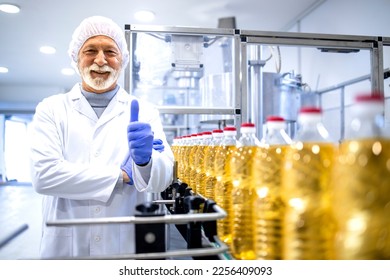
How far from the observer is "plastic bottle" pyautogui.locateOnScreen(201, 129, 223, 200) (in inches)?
31.8

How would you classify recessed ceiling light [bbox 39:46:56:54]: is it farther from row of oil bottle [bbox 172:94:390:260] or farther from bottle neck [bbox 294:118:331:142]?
bottle neck [bbox 294:118:331:142]

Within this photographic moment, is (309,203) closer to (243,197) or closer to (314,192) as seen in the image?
(314,192)

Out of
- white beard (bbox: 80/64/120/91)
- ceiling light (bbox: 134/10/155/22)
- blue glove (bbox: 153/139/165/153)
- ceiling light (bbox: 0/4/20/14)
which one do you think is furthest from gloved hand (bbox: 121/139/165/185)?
ceiling light (bbox: 0/4/20/14)

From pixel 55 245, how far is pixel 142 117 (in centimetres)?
50

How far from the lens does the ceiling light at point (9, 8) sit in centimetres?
262

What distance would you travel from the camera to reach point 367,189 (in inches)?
14.4

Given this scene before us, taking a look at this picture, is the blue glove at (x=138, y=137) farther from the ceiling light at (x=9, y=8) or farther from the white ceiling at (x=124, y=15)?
the ceiling light at (x=9, y=8)

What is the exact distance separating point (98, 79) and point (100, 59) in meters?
0.07

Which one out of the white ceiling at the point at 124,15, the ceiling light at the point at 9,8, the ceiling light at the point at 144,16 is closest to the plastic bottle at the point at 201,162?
the white ceiling at the point at 124,15

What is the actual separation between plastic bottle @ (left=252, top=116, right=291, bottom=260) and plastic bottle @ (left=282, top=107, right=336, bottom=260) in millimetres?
26

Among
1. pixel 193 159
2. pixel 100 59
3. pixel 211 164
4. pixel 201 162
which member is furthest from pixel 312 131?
pixel 100 59

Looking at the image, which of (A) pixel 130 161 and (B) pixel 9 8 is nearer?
(A) pixel 130 161
